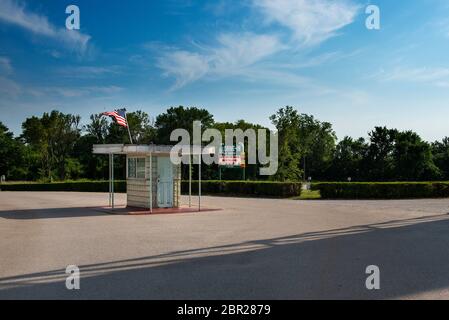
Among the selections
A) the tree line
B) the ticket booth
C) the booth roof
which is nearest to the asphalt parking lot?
the booth roof

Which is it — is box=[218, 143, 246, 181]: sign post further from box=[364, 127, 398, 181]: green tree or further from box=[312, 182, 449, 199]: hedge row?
box=[364, 127, 398, 181]: green tree

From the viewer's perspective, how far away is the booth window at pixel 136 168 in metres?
19.9

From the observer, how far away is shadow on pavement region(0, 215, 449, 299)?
6469mm

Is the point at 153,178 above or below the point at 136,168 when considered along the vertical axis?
below

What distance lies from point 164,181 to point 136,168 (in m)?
1.38

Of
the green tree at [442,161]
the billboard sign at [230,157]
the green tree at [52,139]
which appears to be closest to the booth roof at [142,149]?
the billboard sign at [230,157]

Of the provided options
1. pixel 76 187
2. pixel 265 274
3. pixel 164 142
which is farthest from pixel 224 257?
pixel 164 142

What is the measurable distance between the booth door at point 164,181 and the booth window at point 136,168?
0.74 meters

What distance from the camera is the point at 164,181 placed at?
1984 centimetres

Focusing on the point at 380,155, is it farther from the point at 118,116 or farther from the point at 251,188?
the point at 118,116

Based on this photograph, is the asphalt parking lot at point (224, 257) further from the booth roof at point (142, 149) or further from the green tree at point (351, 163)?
the green tree at point (351, 163)

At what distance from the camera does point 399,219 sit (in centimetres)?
1636

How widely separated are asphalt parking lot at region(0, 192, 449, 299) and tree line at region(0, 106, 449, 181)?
40.5 meters
